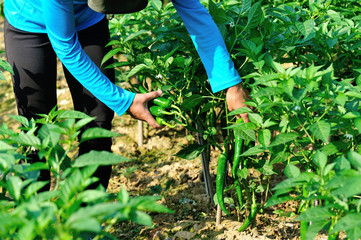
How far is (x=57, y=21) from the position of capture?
1.67 meters

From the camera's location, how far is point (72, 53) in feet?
5.81

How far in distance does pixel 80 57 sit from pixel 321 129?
990 mm

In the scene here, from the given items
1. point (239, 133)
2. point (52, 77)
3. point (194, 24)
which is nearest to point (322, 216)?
point (239, 133)

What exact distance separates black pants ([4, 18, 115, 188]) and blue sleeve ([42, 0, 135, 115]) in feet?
1.01

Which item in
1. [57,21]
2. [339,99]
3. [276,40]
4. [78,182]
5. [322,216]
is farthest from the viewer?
[276,40]

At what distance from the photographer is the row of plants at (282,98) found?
4.27ft

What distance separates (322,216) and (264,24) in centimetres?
106

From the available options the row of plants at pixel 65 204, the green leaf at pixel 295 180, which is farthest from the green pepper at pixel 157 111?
the green leaf at pixel 295 180

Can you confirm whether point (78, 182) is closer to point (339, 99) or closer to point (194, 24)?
point (339, 99)

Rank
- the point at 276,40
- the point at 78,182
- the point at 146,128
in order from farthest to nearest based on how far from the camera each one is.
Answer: the point at 146,128, the point at 276,40, the point at 78,182

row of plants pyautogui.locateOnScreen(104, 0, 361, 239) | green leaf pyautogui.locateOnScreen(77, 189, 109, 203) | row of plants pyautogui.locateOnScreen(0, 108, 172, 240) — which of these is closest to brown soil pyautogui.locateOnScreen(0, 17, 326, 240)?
row of plants pyautogui.locateOnScreen(104, 0, 361, 239)

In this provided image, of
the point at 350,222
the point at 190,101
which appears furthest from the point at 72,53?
the point at 350,222

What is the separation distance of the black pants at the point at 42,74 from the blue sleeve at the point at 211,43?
53 centimetres

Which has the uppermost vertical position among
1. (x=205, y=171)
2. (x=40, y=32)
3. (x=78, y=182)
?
(x=40, y=32)
